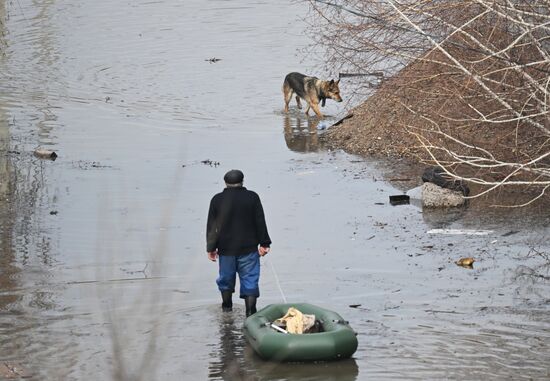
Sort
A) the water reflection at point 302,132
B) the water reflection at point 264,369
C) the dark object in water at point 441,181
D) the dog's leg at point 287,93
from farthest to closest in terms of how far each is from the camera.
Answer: the dog's leg at point 287,93
the water reflection at point 302,132
the dark object in water at point 441,181
the water reflection at point 264,369

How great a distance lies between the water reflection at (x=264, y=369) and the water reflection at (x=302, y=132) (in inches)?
479

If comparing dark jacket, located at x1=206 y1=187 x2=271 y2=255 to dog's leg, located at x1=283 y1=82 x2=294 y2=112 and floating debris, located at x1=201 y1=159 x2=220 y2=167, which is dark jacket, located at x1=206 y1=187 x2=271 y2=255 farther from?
dog's leg, located at x1=283 y1=82 x2=294 y2=112

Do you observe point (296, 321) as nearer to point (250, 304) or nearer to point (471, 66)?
point (250, 304)

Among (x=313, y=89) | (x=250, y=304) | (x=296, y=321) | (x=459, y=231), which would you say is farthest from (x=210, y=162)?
(x=296, y=321)

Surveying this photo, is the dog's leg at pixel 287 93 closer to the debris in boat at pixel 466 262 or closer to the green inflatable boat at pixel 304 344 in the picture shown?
the debris in boat at pixel 466 262

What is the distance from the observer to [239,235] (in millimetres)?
12023

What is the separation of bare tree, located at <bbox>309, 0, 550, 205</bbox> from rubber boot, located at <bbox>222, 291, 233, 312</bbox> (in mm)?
2538

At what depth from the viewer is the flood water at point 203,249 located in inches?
433

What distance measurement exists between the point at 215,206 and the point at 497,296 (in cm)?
340

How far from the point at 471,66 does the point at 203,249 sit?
459 centimetres

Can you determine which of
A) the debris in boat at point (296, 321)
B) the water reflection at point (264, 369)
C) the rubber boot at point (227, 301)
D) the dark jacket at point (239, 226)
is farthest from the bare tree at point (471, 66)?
the rubber boot at point (227, 301)

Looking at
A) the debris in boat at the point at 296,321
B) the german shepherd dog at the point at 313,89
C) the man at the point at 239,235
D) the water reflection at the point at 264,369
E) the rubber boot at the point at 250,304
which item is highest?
the german shepherd dog at the point at 313,89

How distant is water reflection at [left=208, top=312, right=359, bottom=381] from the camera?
1060 centimetres

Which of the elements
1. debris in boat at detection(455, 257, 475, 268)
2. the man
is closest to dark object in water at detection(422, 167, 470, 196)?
debris in boat at detection(455, 257, 475, 268)
